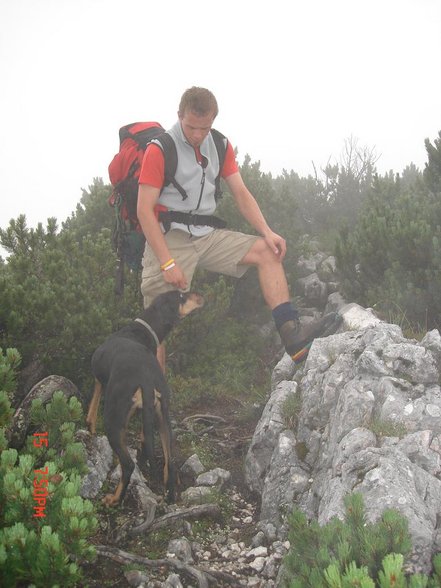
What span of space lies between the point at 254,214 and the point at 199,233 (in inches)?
24.2

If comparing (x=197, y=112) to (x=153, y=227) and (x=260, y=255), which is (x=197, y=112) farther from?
(x=260, y=255)

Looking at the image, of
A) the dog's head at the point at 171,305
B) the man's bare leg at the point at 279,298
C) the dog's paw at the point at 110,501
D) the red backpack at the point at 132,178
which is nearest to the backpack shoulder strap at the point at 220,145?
the red backpack at the point at 132,178

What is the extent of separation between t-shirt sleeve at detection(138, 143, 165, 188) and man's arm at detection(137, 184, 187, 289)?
55 millimetres

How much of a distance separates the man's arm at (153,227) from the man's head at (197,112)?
58 cm

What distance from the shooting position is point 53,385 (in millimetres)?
4559

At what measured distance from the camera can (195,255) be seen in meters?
4.96

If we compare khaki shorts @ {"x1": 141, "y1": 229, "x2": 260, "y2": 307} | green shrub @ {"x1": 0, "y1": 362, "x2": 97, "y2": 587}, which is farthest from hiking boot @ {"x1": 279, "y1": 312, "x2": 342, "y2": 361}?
green shrub @ {"x1": 0, "y1": 362, "x2": 97, "y2": 587}

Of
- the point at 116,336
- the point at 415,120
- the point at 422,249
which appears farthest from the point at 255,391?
the point at 415,120

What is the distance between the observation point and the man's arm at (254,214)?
16.5ft

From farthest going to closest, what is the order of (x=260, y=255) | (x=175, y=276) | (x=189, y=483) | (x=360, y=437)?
(x=260, y=255) < (x=175, y=276) < (x=189, y=483) < (x=360, y=437)

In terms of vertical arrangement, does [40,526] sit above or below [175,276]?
below

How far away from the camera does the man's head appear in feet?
14.1

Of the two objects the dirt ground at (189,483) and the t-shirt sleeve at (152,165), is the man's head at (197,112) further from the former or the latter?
the dirt ground at (189,483)
